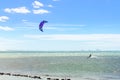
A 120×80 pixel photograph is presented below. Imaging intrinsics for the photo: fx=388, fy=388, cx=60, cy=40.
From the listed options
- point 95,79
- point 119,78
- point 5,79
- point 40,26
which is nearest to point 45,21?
point 40,26

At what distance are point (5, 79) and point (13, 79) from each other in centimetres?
119

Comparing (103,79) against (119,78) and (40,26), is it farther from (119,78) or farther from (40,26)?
(40,26)

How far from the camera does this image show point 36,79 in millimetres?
55625

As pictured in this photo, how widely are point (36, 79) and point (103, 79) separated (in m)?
10.2

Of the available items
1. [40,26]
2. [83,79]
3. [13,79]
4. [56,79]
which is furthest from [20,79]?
[40,26]

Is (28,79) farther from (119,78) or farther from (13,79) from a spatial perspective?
(119,78)

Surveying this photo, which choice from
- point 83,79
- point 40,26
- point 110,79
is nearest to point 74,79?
point 83,79

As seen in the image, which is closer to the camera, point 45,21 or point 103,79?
point 45,21

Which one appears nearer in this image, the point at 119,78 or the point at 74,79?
the point at 74,79

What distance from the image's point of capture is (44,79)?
184 feet

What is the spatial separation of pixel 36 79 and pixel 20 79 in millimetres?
2325

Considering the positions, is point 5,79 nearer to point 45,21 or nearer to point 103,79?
point 103,79

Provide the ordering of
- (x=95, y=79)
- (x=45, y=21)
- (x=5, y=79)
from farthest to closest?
(x=95, y=79), (x=5, y=79), (x=45, y=21)

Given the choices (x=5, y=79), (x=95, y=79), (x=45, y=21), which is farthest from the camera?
(x=95, y=79)
